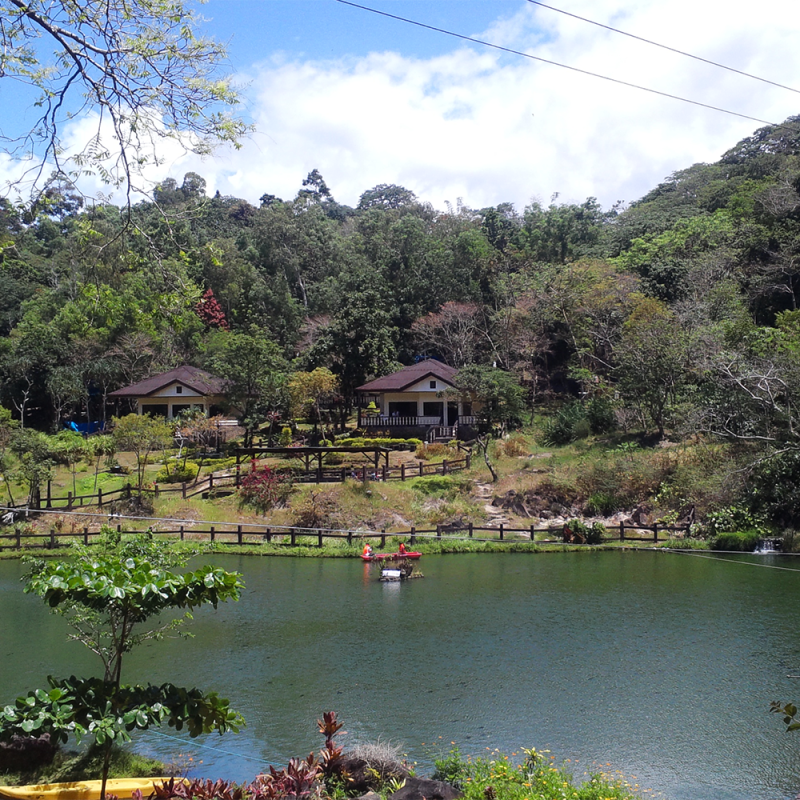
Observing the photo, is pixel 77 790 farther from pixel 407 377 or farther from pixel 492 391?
pixel 407 377

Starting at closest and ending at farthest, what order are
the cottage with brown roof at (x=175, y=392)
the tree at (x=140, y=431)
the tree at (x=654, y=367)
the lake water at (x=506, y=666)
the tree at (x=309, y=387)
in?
the lake water at (x=506, y=666)
the tree at (x=140, y=431)
the tree at (x=654, y=367)
the tree at (x=309, y=387)
the cottage with brown roof at (x=175, y=392)

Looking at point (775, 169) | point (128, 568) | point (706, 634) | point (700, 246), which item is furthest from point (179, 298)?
point (775, 169)

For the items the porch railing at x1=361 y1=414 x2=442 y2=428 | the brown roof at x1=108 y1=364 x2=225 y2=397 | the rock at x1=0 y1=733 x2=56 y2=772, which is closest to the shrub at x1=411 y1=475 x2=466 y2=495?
the porch railing at x1=361 y1=414 x2=442 y2=428

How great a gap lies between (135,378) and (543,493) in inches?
1120

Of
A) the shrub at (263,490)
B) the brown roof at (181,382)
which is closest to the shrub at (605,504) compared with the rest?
the shrub at (263,490)

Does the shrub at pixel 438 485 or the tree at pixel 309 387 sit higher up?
the tree at pixel 309 387

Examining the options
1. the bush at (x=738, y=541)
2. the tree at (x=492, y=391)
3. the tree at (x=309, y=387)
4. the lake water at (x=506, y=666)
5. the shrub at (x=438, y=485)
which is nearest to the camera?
the lake water at (x=506, y=666)

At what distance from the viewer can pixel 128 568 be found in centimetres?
770

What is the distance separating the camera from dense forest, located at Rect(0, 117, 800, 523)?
27.5 m

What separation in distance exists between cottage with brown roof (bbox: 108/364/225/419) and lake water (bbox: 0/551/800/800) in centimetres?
2244

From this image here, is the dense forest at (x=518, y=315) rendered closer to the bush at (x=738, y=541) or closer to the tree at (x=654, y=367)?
the tree at (x=654, y=367)

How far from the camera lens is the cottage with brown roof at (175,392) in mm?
42219

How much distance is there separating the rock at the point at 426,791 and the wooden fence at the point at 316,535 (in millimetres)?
15530

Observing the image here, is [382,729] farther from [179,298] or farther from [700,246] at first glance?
[700,246]
